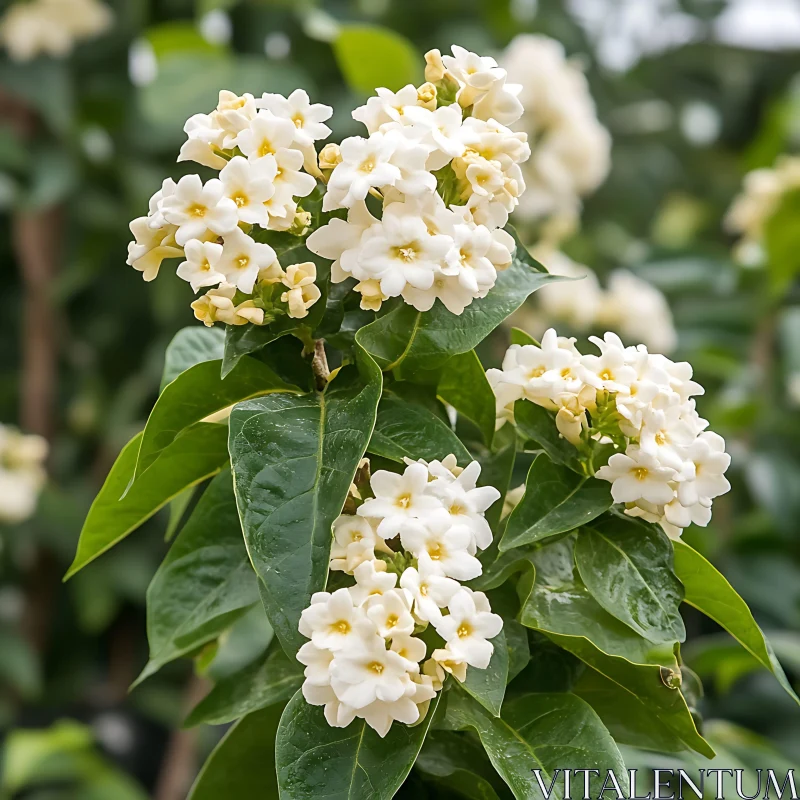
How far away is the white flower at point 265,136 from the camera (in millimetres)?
400

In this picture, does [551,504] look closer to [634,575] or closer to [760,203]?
[634,575]

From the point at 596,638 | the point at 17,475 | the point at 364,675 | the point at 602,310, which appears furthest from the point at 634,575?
the point at 17,475

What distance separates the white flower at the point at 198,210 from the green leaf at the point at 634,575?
214 millimetres

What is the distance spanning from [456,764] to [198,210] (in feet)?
0.92

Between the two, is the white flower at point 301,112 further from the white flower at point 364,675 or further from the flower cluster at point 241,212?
the white flower at point 364,675

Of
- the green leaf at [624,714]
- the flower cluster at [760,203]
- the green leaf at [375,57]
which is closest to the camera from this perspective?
the green leaf at [624,714]

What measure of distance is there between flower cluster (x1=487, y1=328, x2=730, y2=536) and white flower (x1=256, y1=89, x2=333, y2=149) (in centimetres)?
14

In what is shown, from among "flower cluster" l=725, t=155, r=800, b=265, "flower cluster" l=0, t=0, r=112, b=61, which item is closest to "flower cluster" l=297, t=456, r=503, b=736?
"flower cluster" l=725, t=155, r=800, b=265

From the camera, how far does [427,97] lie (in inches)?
16.7

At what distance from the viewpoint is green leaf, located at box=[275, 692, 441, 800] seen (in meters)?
0.37

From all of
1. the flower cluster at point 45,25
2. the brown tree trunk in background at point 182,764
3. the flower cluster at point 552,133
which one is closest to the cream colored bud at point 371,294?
the flower cluster at point 552,133

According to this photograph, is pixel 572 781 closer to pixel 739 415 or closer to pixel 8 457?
pixel 739 415

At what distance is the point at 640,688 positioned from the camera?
43 cm

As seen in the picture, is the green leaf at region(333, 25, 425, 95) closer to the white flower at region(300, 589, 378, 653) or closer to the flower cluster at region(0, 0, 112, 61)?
the flower cluster at region(0, 0, 112, 61)
